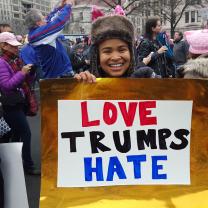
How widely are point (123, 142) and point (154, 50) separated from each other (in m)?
3.71

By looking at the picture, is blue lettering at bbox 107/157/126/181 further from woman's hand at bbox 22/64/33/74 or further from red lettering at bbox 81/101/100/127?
woman's hand at bbox 22/64/33/74

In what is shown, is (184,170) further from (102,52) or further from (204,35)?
(204,35)

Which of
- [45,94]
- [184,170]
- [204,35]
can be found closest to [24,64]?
[204,35]

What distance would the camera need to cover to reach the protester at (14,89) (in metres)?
4.28

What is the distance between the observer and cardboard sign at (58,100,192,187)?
2061 millimetres

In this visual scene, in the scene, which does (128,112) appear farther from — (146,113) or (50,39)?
(50,39)

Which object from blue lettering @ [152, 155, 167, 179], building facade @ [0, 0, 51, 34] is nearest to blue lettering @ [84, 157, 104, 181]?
blue lettering @ [152, 155, 167, 179]

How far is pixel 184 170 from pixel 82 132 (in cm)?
56

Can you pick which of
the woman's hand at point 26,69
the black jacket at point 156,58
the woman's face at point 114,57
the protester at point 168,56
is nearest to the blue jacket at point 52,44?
the woman's hand at point 26,69

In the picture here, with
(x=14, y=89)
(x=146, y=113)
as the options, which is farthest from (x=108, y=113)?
(x=14, y=89)

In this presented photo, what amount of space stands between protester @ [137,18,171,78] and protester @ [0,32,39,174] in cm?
180

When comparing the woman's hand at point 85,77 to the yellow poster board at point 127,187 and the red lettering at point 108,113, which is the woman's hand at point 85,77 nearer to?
the yellow poster board at point 127,187

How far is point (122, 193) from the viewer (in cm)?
205

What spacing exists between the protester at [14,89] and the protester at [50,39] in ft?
0.67
